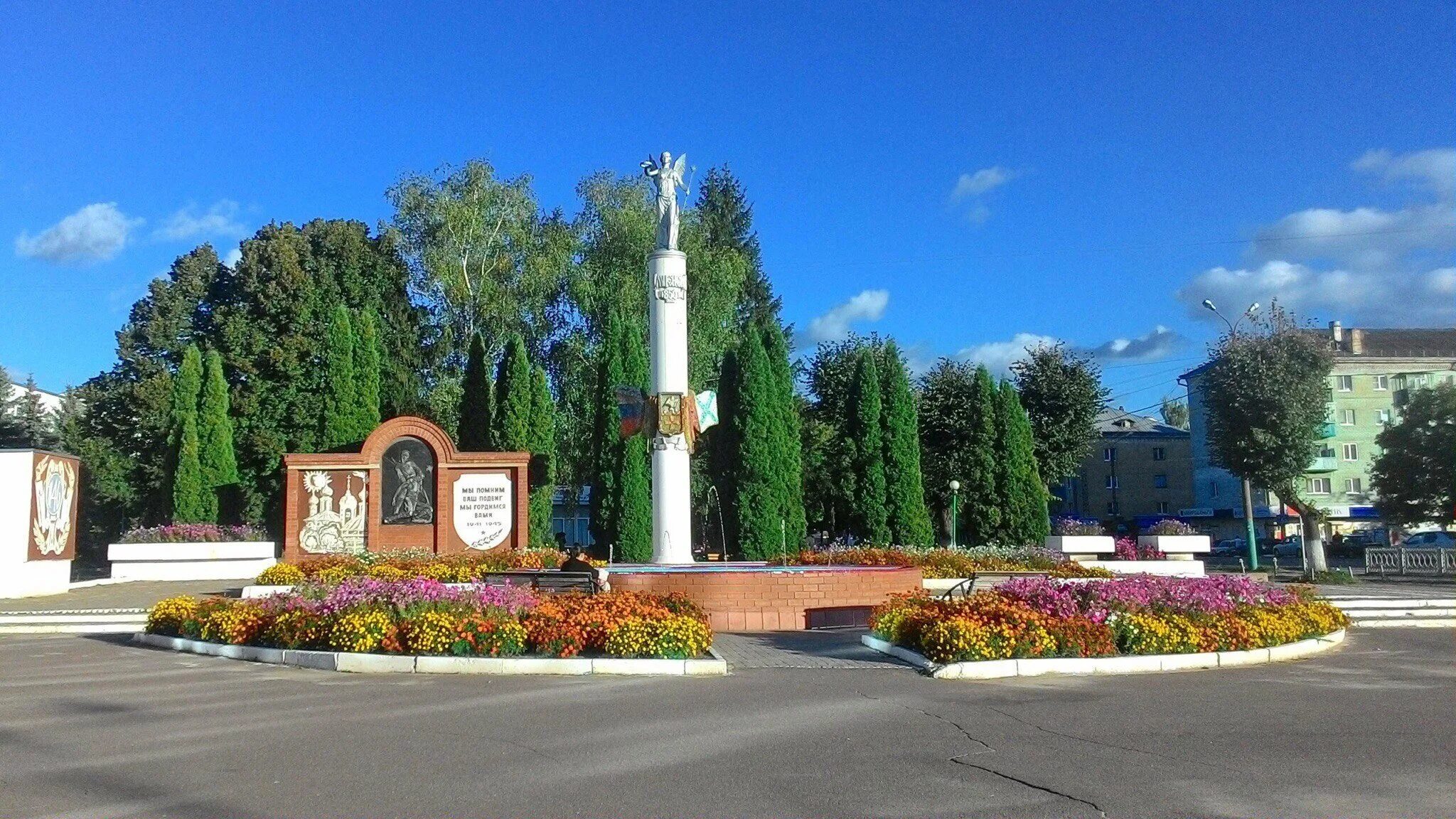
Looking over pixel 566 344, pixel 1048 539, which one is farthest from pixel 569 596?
pixel 566 344

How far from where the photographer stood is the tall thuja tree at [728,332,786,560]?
1385 inches

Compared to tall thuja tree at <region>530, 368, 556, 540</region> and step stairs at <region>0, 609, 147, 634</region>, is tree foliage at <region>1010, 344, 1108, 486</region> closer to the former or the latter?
tall thuja tree at <region>530, 368, 556, 540</region>

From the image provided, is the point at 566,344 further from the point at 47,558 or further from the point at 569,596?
the point at 569,596

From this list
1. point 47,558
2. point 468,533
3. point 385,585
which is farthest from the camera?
point 468,533

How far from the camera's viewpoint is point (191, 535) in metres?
28.7

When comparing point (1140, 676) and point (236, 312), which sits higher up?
point (236, 312)

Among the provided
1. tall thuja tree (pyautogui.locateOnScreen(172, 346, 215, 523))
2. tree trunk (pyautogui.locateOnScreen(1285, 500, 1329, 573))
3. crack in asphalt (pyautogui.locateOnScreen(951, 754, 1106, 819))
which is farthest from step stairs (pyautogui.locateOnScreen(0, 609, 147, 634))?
tree trunk (pyautogui.locateOnScreen(1285, 500, 1329, 573))

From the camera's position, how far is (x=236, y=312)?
4081 centimetres

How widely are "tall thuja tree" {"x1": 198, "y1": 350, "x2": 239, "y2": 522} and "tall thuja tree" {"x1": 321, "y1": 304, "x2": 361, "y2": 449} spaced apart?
320cm

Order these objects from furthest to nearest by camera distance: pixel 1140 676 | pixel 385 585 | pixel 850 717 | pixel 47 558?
pixel 47 558 < pixel 385 585 < pixel 1140 676 < pixel 850 717

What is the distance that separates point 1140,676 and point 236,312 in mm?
36982

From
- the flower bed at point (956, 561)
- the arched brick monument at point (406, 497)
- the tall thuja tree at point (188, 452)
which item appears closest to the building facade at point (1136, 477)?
the flower bed at point (956, 561)

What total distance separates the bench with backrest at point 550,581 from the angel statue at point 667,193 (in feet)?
30.5

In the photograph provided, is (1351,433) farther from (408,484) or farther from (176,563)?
(176,563)
